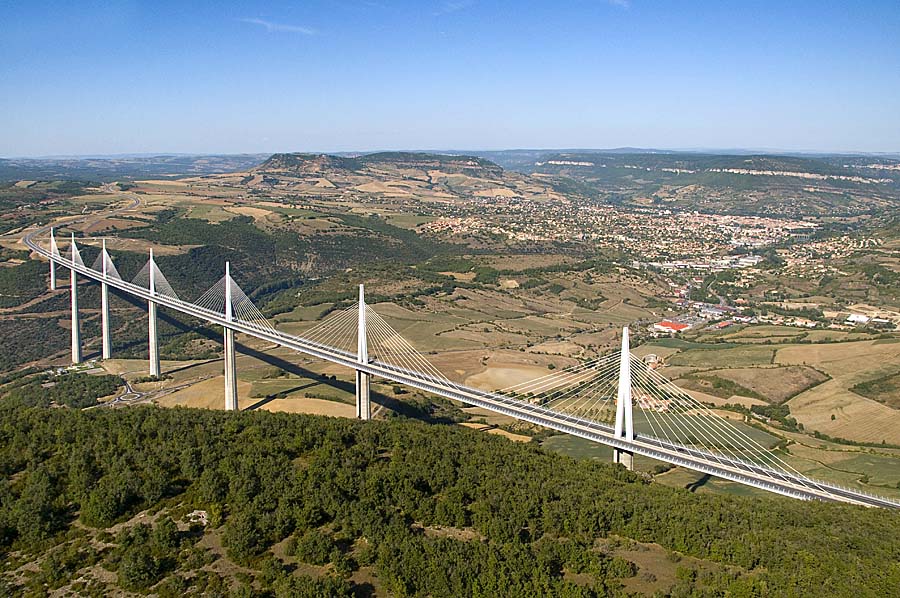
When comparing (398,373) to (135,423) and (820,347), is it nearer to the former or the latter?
(135,423)

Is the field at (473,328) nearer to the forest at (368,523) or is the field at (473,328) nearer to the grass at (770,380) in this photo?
the grass at (770,380)

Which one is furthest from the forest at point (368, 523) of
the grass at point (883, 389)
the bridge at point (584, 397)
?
the grass at point (883, 389)

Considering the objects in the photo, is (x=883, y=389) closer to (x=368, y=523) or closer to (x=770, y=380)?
(x=770, y=380)

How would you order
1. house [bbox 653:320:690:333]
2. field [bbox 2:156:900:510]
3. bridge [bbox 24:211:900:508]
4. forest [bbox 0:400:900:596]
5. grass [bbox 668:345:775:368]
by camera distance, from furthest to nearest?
1. house [bbox 653:320:690:333]
2. grass [bbox 668:345:775:368]
3. field [bbox 2:156:900:510]
4. bridge [bbox 24:211:900:508]
5. forest [bbox 0:400:900:596]

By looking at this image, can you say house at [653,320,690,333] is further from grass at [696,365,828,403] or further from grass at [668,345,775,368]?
grass at [696,365,828,403]

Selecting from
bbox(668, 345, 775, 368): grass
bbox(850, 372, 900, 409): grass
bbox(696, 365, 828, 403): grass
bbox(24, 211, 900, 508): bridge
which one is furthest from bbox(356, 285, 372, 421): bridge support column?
bbox(850, 372, 900, 409): grass

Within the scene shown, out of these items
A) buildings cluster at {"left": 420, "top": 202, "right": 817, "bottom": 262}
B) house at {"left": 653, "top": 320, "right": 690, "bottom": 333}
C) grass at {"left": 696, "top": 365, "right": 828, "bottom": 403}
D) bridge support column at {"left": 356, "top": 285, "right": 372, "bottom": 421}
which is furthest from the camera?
buildings cluster at {"left": 420, "top": 202, "right": 817, "bottom": 262}
